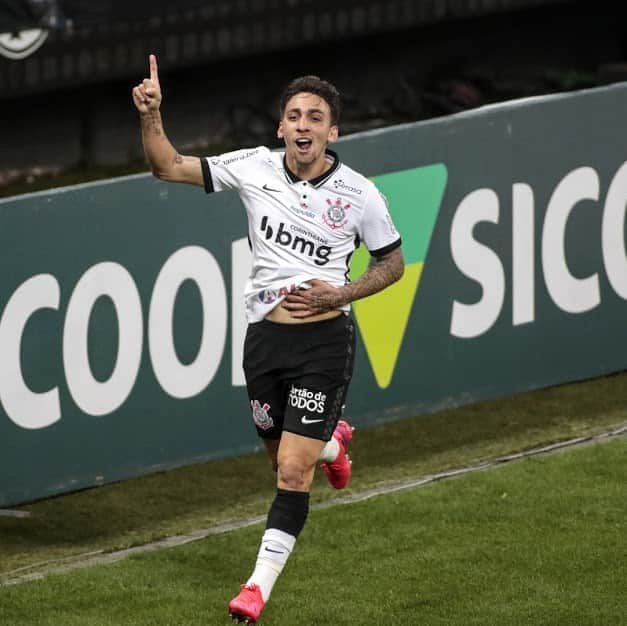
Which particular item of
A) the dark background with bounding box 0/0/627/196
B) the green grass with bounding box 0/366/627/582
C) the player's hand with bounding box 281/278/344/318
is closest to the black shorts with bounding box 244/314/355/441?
the player's hand with bounding box 281/278/344/318

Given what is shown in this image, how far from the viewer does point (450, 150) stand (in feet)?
35.7

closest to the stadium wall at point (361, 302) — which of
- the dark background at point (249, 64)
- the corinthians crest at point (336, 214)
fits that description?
the corinthians crest at point (336, 214)

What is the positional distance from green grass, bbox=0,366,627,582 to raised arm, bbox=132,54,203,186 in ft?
6.54

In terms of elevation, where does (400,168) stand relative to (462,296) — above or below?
above

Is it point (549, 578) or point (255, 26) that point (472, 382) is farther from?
point (255, 26)

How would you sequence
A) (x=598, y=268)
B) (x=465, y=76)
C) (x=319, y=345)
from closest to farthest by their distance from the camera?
(x=319, y=345), (x=598, y=268), (x=465, y=76)

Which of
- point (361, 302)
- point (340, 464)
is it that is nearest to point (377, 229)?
point (340, 464)

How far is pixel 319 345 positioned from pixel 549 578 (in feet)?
4.64

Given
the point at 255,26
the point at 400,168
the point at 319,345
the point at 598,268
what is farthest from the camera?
the point at 255,26

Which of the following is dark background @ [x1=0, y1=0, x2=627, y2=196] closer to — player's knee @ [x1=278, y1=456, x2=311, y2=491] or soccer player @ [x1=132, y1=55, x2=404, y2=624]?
soccer player @ [x1=132, y1=55, x2=404, y2=624]

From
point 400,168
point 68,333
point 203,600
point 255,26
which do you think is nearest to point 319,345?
point 203,600

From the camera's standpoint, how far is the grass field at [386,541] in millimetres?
7938

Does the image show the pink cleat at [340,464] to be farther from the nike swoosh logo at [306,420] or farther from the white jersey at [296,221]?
the white jersey at [296,221]

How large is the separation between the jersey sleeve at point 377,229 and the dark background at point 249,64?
8960 millimetres
